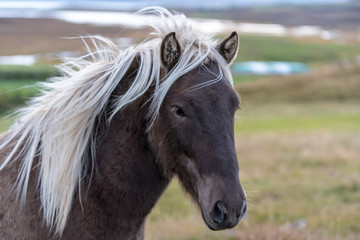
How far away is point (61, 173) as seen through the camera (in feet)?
11.8

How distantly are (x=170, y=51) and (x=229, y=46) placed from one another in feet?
2.06

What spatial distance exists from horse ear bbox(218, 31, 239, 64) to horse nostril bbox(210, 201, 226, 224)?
1417mm

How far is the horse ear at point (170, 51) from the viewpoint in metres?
3.56

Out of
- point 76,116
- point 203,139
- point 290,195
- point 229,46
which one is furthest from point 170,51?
point 290,195

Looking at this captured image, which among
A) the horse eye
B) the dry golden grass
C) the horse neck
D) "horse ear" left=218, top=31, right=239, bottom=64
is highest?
"horse ear" left=218, top=31, right=239, bottom=64

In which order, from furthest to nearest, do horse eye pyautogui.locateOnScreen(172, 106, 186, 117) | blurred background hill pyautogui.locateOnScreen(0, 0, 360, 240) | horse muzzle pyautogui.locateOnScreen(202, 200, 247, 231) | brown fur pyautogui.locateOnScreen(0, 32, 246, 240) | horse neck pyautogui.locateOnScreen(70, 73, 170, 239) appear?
1. blurred background hill pyautogui.locateOnScreen(0, 0, 360, 240)
2. horse neck pyautogui.locateOnScreen(70, 73, 170, 239)
3. horse eye pyautogui.locateOnScreen(172, 106, 186, 117)
4. brown fur pyautogui.locateOnScreen(0, 32, 246, 240)
5. horse muzzle pyautogui.locateOnScreen(202, 200, 247, 231)

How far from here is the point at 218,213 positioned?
3238mm

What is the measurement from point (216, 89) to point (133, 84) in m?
0.70

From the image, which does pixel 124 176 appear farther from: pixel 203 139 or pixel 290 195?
pixel 290 195

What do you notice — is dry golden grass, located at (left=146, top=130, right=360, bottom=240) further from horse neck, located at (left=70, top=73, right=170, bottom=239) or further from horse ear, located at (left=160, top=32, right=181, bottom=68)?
horse ear, located at (left=160, top=32, right=181, bottom=68)

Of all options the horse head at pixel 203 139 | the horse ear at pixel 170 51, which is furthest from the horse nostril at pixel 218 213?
the horse ear at pixel 170 51

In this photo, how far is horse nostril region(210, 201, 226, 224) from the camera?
10.5ft

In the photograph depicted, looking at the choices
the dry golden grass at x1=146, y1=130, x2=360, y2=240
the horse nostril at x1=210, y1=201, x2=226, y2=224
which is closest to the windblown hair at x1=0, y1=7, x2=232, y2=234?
the horse nostril at x1=210, y1=201, x2=226, y2=224

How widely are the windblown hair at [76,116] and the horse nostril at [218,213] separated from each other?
0.87 metres
